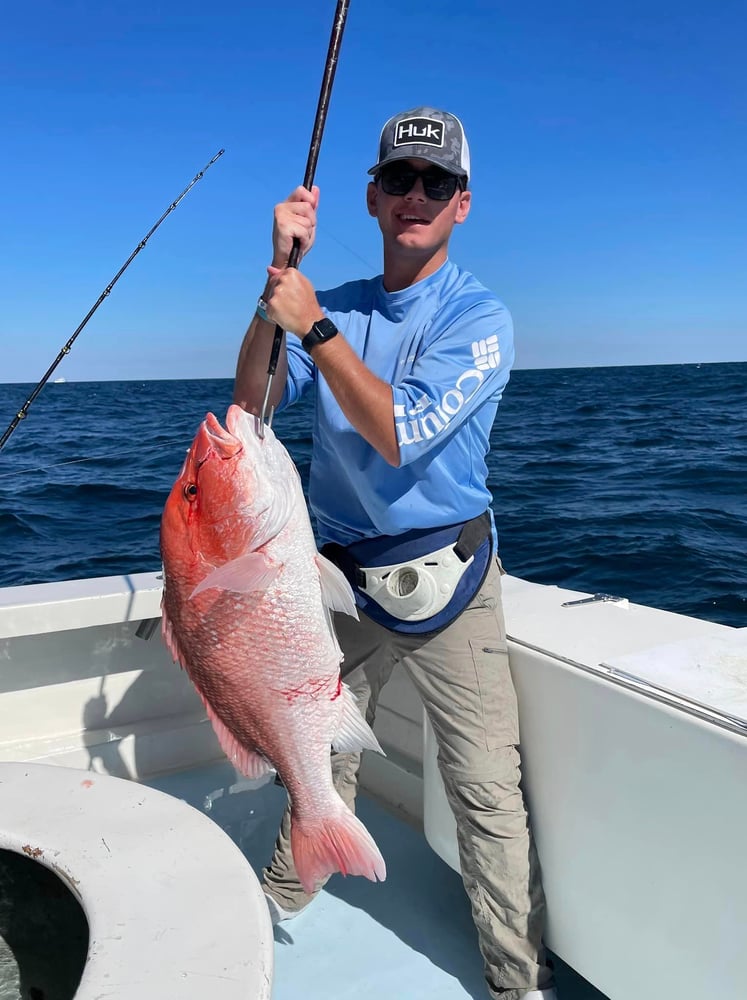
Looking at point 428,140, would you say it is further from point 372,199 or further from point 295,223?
point 295,223

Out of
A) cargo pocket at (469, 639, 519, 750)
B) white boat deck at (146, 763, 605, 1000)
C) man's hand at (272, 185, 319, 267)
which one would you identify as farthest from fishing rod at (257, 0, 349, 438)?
white boat deck at (146, 763, 605, 1000)

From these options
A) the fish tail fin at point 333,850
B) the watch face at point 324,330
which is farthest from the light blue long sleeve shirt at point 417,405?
the fish tail fin at point 333,850

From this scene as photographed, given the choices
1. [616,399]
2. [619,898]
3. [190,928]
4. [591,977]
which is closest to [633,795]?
[619,898]

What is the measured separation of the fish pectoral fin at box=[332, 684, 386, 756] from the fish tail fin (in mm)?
165

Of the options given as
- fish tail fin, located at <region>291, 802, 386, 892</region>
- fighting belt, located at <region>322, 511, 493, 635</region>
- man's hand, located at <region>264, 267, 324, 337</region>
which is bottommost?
fish tail fin, located at <region>291, 802, 386, 892</region>

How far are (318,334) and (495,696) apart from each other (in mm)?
1130

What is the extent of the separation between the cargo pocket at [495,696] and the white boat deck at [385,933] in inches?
33.4

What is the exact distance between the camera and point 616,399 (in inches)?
1163

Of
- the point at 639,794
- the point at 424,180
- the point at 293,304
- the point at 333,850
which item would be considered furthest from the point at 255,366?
the point at 639,794

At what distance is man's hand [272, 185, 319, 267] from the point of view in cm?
202

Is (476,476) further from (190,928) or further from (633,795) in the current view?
(190,928)

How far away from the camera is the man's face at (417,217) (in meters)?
2.21

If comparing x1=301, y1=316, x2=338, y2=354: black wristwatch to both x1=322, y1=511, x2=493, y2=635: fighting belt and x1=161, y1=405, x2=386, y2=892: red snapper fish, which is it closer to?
x1=161, y1=405, x2=386, y2=892: red snapper fish

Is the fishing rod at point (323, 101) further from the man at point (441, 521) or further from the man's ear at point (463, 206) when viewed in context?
the man's ear at point (463, 206)
